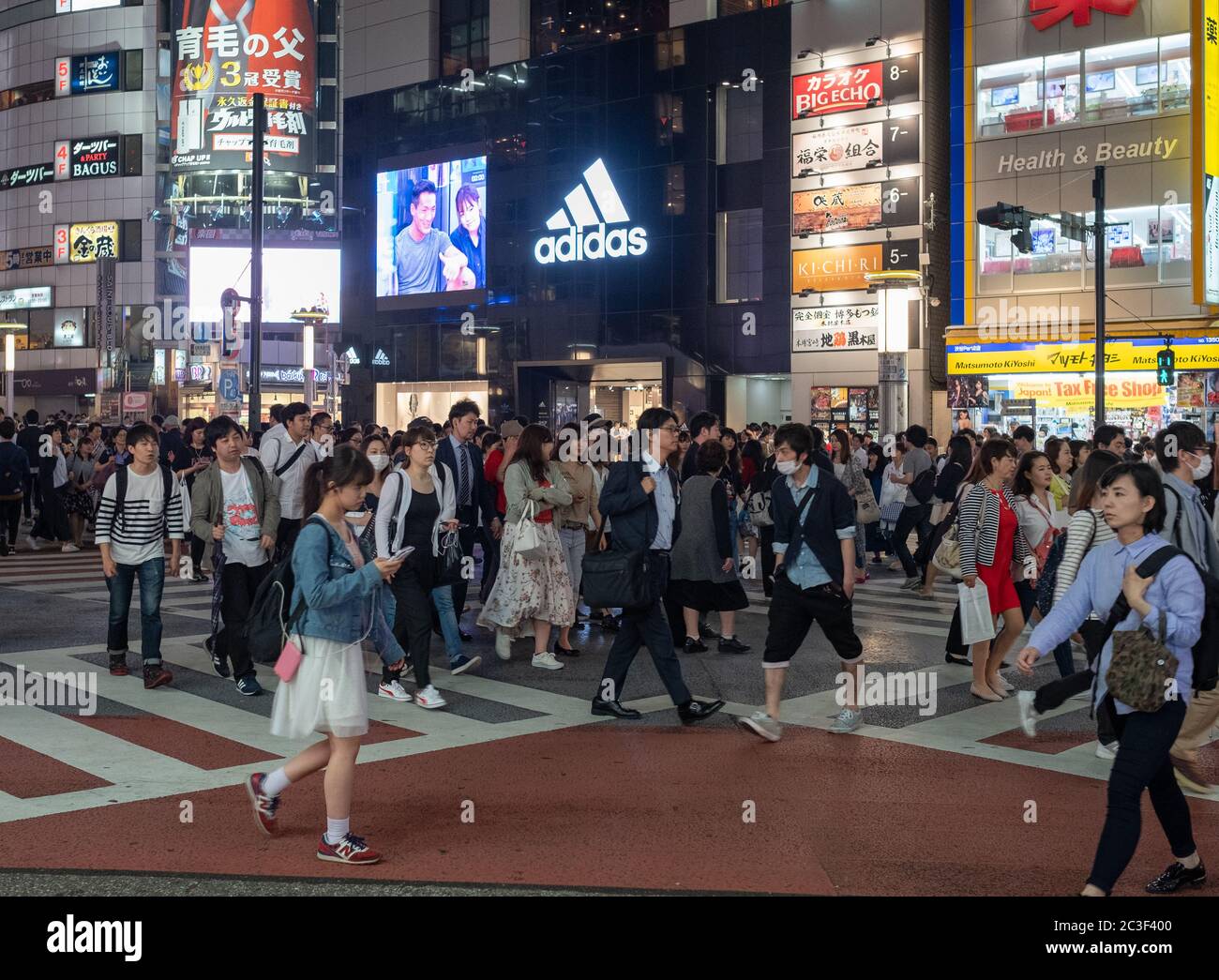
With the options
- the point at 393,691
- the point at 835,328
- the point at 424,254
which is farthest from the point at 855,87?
the point at 393,691

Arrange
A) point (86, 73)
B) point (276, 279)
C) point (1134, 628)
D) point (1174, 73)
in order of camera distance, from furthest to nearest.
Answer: point (86, 73) → point (276, 279) → point (1174, 73) → point (1134, 628)

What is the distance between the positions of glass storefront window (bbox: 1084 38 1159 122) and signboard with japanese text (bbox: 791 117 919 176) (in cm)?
462

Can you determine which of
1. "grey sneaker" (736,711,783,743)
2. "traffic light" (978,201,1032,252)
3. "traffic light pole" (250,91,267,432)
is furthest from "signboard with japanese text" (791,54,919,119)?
"grey sneaker" (736,711,783,743)

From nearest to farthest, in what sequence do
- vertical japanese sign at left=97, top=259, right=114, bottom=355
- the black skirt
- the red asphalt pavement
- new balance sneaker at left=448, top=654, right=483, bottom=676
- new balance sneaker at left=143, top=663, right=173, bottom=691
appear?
1. the red asphalt pavement
2. new balance sneaker at left=143, top=663, right=173, bottom=691
3. new balance sneaker at left=448, top=654, right=483, bottom=676
4. the black skirt
5. vertical japanese sign at left=97, top=259, right=114, bottom=355

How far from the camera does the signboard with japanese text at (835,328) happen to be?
3528 centimetres

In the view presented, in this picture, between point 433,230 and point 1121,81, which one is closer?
point 1121,81

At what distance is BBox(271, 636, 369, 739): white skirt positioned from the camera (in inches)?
224

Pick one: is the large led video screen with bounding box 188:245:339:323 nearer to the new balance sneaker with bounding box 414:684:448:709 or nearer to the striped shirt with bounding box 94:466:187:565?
the striped shirt with bounding box 94:466:187:565

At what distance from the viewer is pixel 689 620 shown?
11914 mm

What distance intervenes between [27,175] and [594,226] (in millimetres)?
46391

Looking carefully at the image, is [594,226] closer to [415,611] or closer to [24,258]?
[415,611]

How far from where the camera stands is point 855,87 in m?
35.3

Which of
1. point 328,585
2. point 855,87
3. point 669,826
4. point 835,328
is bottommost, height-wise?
point 669,826

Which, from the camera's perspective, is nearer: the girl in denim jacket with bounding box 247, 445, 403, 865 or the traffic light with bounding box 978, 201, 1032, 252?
the girl in denim jacket with bounding box 247, 445, 403, 865
